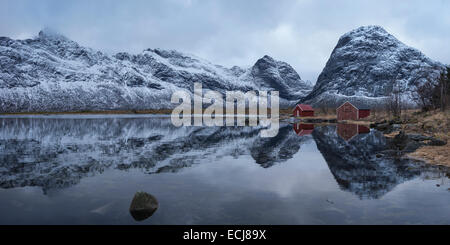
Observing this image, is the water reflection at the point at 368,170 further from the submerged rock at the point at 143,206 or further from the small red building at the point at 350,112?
the small red building at the point at 350,112

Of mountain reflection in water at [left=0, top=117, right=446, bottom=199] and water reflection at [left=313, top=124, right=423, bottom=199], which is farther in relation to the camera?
mountain reflection in water at [left=0, top=117, right=446, bottom=199]

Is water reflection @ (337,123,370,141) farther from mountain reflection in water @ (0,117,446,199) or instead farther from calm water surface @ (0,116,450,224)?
calm water surface @ (0,116,450,224)

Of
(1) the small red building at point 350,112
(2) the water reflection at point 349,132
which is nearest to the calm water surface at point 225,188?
(2) the water reflection at point 349,132

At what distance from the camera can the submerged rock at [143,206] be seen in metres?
13.6

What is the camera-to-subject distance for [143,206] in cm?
1417

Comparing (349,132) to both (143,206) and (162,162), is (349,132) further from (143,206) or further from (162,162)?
(143,206)

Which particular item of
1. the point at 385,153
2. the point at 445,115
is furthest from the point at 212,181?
the point at 445,115

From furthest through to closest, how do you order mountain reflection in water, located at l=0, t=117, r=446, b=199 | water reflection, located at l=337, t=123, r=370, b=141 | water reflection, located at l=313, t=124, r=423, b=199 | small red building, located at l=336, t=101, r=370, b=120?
1. small red building, located at l=336, t=101, r=370, b=120
2. water reflection, located at l=337, t=123, r=370, b=141
3. mountain reflection in water, located at l=0, t=117, r=446, b=199
4. water reflection, located at l=313, t=124, r=423, b=199

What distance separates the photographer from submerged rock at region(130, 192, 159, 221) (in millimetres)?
13617

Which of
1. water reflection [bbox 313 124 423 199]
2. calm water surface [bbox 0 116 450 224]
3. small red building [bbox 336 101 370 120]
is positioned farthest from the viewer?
small red building [bbox 336 101 370 120]

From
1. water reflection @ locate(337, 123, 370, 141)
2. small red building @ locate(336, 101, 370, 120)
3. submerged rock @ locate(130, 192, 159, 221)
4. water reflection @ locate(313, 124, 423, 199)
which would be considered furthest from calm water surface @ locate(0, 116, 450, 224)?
small red building @ locate(336, 101, 370, 120)

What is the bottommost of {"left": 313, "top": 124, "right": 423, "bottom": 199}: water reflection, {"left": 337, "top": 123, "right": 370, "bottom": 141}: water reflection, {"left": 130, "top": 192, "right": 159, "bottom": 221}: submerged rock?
{"left": 130, "top": 192, "right": 159, "bottom": 221}: submerged rock

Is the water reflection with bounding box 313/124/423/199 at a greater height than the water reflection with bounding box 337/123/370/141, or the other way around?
the water reflection with bounding box 337/123/370/141

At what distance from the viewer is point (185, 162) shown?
1059 inches
